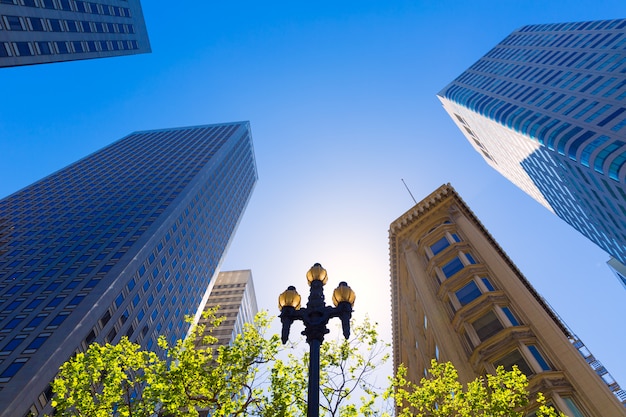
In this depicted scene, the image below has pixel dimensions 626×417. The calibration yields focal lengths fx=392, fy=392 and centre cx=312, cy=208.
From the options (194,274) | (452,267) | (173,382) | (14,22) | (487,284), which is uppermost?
(194,274)

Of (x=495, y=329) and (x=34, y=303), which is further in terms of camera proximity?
(x=34, y=303)

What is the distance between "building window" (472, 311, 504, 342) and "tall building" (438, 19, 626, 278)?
37.2 meters

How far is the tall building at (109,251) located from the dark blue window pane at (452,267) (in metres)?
43.5

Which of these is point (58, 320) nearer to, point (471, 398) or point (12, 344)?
point (12, 344)

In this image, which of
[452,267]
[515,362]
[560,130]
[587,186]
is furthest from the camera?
[587,186]

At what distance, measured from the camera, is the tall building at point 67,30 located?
47.6 metres

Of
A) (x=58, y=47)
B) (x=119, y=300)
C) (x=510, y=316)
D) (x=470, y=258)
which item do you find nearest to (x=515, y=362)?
(x=510, y=316)

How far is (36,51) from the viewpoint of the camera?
52.1 meters

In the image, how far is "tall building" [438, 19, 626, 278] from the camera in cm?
5662

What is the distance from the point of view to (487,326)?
2750 centimetres

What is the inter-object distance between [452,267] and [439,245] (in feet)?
12.0

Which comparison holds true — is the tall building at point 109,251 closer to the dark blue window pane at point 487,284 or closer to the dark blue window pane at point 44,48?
the dark blue window pane at point 44,48

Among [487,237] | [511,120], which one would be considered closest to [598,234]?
[511,120]

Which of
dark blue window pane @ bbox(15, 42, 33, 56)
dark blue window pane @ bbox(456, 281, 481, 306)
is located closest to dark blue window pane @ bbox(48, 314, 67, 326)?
dark blue window pane @ bbox(15, 42, 33, 56)
